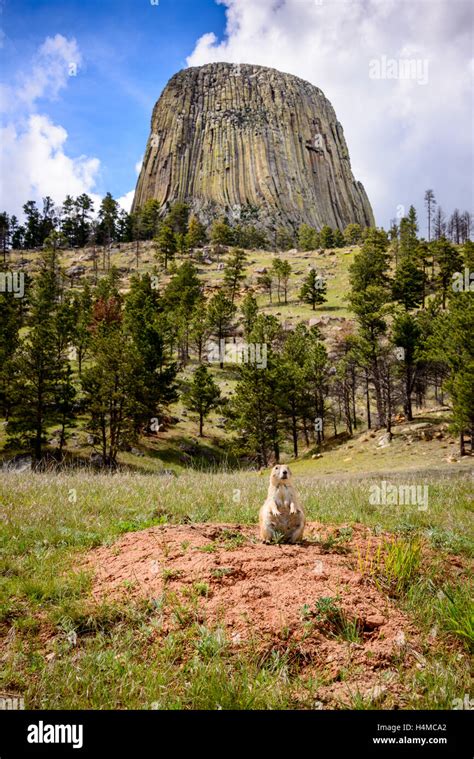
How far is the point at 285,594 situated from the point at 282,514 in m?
1.65

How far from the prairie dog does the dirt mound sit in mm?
214

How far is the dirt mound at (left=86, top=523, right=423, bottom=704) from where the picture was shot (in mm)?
3369

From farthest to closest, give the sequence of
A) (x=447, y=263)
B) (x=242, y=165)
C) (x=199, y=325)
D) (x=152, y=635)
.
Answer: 1. (x=242, y=165)
2. (x=447, y=263)
3. (x=199, y=325)
4. (x=152, y=635)

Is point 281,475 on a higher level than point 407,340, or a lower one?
lower

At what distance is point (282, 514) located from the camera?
5.82m

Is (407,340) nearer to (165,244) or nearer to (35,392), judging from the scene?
(35,392)

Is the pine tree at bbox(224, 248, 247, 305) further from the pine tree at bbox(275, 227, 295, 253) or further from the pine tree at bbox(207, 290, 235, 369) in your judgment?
the pine tree at bbox(275, 227, 295, 253)

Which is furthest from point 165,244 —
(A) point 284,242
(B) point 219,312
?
(A) point 284,242

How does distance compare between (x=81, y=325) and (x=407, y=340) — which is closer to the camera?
(x=407, y=340)

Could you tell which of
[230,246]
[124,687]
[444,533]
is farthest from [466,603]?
[230,246]

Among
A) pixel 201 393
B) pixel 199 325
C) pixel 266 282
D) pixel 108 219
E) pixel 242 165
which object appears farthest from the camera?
pixel 242 165

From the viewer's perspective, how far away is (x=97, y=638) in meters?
3.58

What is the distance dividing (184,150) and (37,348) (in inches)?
7142

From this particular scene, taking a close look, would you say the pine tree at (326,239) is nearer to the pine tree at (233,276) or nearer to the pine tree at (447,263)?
the pine tree at (233,276)
